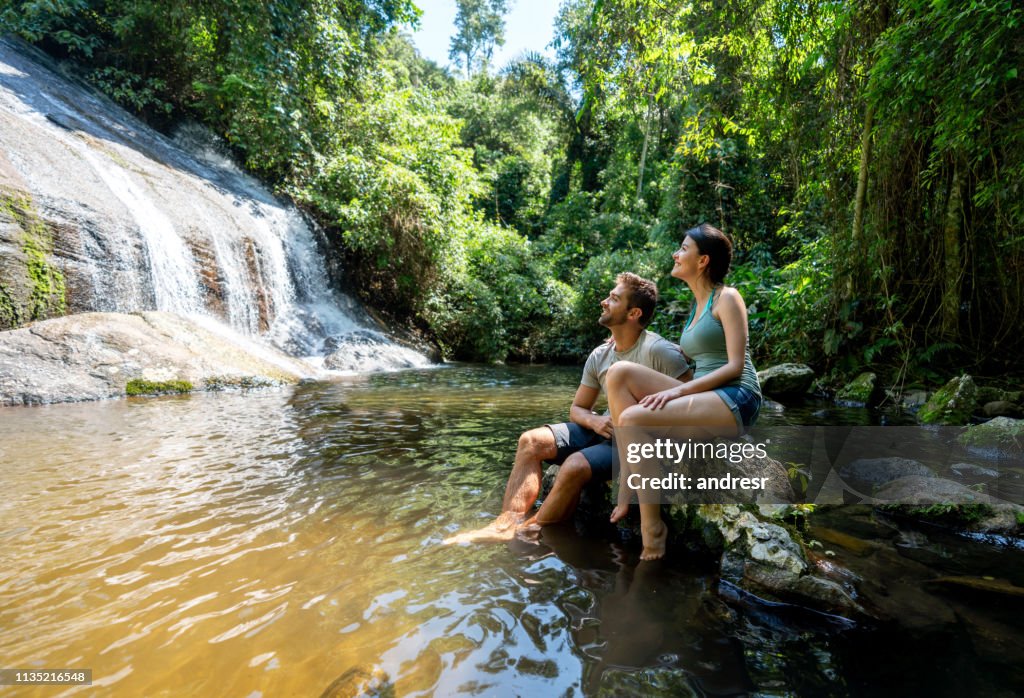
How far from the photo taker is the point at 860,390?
7559 mm

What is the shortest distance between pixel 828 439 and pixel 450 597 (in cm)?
477

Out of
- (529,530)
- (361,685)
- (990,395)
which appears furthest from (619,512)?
(990,395)

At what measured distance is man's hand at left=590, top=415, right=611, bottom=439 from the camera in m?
3.16

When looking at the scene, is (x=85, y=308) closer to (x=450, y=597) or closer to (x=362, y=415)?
(x=362, y=415)

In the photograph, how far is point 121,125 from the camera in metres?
13.7

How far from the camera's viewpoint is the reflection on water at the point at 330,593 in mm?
1751

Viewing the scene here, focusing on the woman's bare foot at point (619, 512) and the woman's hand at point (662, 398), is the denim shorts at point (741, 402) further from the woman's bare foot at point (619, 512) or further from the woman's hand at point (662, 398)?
the woman's bare foot at point (619, 512)

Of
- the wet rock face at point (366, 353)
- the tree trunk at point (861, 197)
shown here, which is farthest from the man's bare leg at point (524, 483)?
the wet rock face at point (366, 353)

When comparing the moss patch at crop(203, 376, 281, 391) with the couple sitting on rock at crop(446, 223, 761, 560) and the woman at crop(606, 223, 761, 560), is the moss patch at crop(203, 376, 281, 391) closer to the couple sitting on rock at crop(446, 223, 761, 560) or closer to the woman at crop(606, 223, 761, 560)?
the couple sitting on rock at crop(446, 223, 761, 560)

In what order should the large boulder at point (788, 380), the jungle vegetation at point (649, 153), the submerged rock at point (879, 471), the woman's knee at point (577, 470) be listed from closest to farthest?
the woman's knee at point (577, 470) < the submerged rock at point (879, 471) < the jungle vegetation at point (649, 153) < the large boulder at point (788, 380)

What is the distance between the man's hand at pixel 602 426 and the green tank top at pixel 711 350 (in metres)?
0.58

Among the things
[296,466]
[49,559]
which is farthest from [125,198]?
[49,559]

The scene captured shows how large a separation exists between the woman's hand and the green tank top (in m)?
0.22

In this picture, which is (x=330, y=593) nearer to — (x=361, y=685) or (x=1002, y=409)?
(x=361, y=685)
